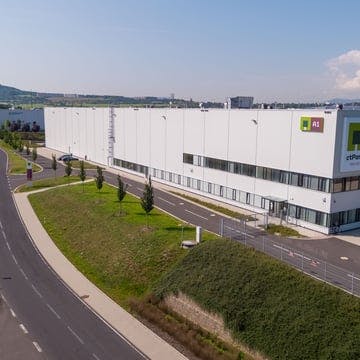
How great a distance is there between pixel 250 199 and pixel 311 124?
1203cm

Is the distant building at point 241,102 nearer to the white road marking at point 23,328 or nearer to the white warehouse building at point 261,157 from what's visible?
the white warehouse building at point 261,157

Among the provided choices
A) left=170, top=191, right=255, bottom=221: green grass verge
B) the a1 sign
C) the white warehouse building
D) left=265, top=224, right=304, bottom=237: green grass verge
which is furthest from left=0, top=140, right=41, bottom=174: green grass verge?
the a1 sign

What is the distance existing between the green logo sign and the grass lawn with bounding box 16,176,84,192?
4419 cm

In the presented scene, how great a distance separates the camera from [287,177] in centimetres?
4503

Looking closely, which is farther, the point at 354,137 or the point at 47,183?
the point at 47,183

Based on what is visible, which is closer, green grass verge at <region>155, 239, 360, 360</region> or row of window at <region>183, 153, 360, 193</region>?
green grass verge at <region>155, 239, 360, 360</region>

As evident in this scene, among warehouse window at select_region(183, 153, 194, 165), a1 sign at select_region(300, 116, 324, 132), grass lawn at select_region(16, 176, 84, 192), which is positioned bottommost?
grass lawn at select_region(16, 176, 84, 192)

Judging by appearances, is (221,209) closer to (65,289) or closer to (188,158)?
(188,158)

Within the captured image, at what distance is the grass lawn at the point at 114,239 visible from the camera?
114 feet

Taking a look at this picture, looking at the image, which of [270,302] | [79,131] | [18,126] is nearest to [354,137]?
[270,302]

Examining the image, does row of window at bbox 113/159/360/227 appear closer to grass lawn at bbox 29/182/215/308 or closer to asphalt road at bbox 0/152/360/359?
asphalt road at bbox 0/152/360/359

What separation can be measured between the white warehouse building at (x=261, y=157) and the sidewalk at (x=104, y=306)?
826 inches

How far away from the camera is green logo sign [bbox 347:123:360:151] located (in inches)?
1616

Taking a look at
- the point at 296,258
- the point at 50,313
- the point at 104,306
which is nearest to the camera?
the point at 50,313
